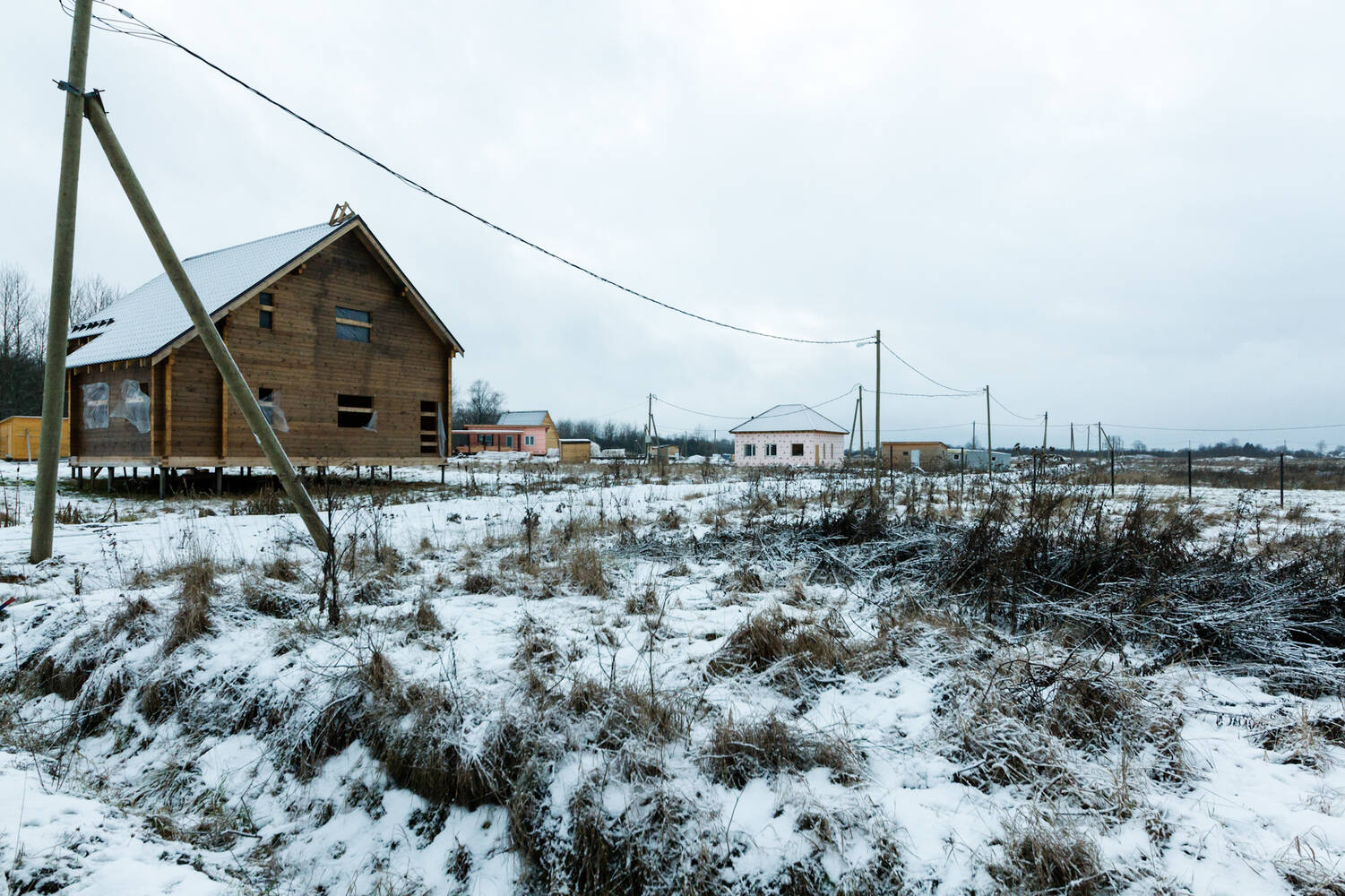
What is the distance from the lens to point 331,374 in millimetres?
16453

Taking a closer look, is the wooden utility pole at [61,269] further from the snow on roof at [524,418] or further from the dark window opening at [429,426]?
the snow on roof at [524,418]

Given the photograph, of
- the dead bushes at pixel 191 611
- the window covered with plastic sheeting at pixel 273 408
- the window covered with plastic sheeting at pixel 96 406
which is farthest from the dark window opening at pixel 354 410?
the dead bushes at pixel 191 611

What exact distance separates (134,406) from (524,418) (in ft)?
150

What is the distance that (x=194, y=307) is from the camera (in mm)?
6547

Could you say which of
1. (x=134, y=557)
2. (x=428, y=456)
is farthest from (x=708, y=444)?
(x=134, y=557)

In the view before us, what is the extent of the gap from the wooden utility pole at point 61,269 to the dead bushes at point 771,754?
7.26 metres

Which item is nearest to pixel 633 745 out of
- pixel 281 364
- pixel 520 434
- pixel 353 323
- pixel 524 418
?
pixel 281 364

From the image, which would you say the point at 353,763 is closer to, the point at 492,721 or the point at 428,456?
the point at 492,721

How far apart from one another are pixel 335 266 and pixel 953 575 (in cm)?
1722

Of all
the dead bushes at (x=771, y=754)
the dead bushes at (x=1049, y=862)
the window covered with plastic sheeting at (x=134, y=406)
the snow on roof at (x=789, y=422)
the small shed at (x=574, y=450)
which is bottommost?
the dead bushes at (x=1049, y=862)

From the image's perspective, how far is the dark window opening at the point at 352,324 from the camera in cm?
1681

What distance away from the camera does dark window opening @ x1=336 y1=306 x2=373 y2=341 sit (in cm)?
1681

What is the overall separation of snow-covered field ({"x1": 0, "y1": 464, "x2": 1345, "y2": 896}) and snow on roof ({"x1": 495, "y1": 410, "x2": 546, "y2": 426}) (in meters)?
53.0

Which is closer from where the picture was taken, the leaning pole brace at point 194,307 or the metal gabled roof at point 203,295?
the leaning pole brace at point 194,307
